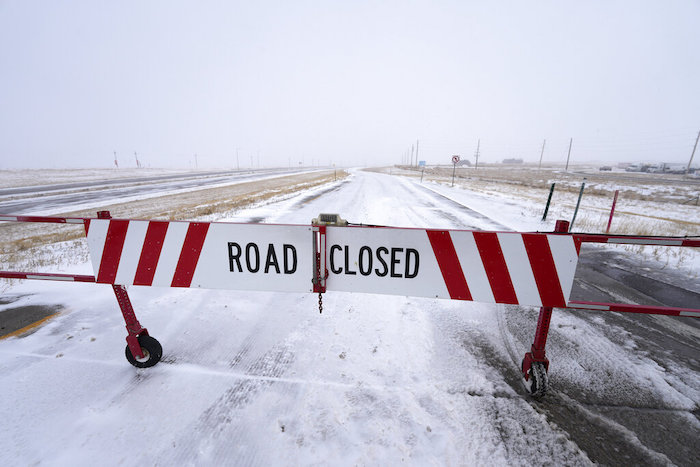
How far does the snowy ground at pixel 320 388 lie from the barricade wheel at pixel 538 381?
5.3 inches

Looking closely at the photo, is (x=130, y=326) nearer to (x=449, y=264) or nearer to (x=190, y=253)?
(x=190, y=253)

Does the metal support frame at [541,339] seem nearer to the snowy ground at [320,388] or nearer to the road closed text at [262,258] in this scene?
the snowy ground at [320,388]

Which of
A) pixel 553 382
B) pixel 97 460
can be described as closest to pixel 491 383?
pixel 553 382

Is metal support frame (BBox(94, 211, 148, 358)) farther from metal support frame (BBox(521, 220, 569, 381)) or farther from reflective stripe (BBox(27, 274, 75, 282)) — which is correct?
metal support frame (BBox(521, 220, 569, 381))

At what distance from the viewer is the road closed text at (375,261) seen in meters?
2.37

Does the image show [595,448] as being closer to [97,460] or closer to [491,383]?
[491,383]

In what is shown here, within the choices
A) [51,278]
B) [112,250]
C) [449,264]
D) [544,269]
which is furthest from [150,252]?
[544,269]

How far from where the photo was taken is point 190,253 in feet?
8.39

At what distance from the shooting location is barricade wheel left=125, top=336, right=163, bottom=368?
278 cm

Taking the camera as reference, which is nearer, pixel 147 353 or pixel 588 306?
pixel 588 306

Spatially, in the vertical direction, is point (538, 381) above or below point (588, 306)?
below

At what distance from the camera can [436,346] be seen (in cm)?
318

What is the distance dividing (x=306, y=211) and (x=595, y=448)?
33.0ft

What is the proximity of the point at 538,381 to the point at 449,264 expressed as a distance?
136cm
